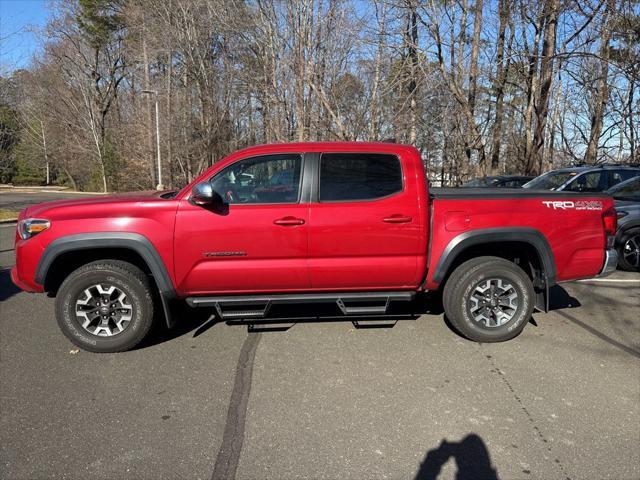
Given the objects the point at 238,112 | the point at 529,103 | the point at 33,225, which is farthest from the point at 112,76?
the point at 33,225

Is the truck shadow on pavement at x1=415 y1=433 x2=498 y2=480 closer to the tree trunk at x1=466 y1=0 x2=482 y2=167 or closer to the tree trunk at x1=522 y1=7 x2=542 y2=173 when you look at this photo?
the tree trunk at x1=466 y1=0 x2=482 y2=167

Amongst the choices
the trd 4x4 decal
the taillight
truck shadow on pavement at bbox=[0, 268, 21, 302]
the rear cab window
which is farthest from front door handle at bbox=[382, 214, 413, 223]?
truck shadow on pavement at bbox=[0, 268, 21, 302]

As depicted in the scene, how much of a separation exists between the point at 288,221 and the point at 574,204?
279 centimetres

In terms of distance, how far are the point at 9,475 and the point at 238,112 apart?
29405mm

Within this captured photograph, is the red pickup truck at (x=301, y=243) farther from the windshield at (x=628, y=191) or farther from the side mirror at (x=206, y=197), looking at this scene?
the windshield at (x=628, y=191)

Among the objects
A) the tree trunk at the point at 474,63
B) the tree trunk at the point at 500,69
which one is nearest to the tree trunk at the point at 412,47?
the tree trunk at the point at 474,63

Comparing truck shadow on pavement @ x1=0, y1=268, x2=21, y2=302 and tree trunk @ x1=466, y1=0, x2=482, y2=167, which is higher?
tree trunk @ x1=466, y1=0, x2=482, y2=167

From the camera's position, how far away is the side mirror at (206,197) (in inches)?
145

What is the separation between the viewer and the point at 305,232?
3924 mm

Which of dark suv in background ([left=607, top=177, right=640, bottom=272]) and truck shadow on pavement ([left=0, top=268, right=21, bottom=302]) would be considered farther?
dark suv in background ([left=607, top=177, right=640, bottom=272])

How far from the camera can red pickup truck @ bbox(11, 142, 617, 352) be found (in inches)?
153

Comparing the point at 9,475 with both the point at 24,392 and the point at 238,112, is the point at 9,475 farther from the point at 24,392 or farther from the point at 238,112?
the point at 238,112

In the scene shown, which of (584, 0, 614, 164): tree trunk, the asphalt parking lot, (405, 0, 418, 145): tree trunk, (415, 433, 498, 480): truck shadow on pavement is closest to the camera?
(415, 433, 498, 480): truck shadow on pavement

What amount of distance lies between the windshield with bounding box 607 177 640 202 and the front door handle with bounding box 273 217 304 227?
21.4 ft
